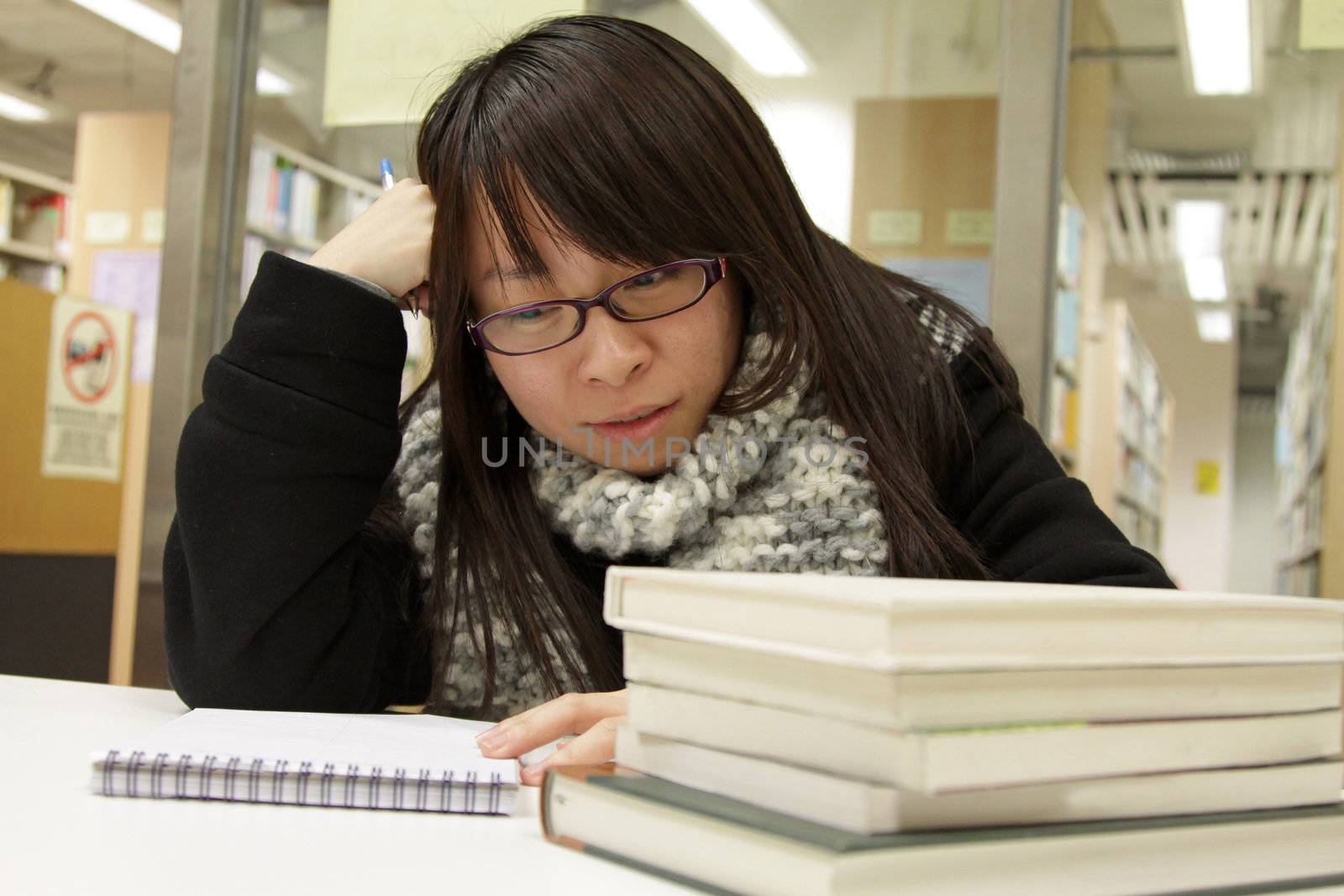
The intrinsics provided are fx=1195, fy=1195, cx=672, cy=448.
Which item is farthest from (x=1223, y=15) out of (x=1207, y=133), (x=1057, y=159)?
(x=1207, y=133)

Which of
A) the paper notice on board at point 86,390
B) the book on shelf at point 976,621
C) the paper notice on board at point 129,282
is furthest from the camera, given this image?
the paper notice on board at point 129,282

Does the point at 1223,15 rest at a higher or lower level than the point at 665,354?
higher

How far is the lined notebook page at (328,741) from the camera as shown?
23.6 inches

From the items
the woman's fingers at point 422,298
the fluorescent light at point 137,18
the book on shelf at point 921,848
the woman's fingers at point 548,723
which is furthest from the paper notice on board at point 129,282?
the book on shelf at point 921,848

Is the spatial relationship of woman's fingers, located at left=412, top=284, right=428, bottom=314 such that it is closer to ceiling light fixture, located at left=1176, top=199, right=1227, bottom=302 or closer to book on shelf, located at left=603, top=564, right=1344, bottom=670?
book on shelf, located at left=603, top=564, right=1344, bottom=670

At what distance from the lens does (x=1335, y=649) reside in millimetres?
489

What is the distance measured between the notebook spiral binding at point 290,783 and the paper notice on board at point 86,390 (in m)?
2.74

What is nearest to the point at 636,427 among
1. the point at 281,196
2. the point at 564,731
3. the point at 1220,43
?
the point at 564,731

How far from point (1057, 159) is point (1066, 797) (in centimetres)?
130

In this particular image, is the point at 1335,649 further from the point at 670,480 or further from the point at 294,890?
the point at 670,480

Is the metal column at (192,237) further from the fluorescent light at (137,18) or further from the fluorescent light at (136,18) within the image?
the fluorescent light at (136,18)

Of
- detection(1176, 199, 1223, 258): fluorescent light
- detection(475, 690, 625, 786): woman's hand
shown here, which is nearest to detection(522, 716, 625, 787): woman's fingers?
detection(475, 690, 625, 786): woman's hand

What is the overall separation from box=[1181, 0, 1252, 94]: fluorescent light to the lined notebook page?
56.0 inches

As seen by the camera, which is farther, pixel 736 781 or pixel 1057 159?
pixel 1057 159
